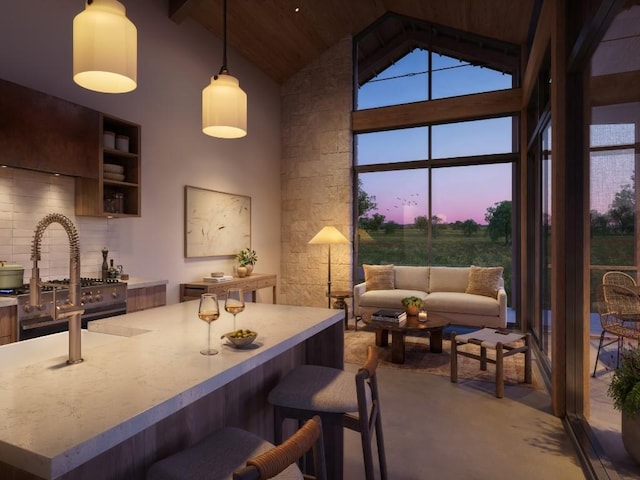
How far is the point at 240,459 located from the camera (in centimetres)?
121

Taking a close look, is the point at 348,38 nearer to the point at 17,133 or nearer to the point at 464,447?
the point at 17,133

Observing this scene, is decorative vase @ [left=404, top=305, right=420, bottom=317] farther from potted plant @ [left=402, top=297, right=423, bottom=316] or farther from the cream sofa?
the cream sofa

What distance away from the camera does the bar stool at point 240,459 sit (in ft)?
2.97

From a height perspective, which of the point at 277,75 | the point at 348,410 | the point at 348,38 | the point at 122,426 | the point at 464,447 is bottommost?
the point at 464,447

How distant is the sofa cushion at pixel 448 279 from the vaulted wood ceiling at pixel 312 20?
324 cm

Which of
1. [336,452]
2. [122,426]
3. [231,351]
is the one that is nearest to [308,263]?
[336,452]

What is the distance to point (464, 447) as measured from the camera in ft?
8.18

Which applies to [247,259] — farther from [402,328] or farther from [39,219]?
[39,219]

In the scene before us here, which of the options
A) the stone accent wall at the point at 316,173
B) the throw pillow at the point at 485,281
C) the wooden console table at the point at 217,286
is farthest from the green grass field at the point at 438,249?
the wooden console table at the point at 217,286

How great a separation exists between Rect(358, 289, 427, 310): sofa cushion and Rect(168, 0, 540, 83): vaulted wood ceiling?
373 cm

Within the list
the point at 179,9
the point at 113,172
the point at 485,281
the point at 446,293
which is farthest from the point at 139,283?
the point at 485,281

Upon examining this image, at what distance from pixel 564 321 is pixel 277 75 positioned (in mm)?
A: 5701

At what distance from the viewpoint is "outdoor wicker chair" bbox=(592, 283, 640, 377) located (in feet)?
5.79

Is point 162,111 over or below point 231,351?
over
